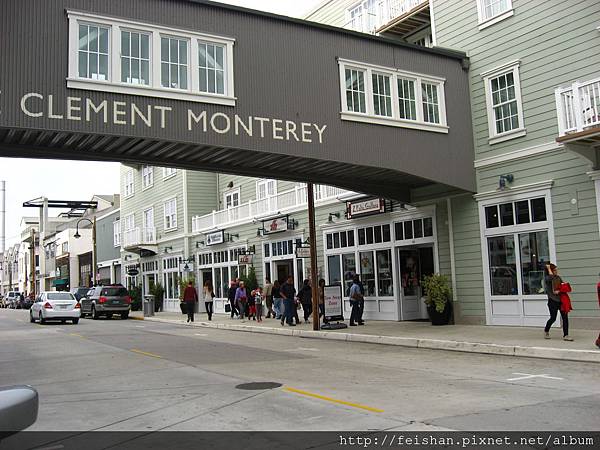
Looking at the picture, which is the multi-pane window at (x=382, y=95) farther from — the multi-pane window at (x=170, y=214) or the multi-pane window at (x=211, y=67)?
the multi-pane window at (x=170, y=214)

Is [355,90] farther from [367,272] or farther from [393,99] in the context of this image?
[367,272]

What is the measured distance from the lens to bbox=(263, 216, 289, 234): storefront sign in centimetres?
2617

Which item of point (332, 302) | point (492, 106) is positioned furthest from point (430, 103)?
point (332, 302)

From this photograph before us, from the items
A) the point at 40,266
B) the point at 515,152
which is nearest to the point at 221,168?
the point at 515,152

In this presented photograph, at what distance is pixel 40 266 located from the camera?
86.3 metres

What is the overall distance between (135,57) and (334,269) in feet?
41.5

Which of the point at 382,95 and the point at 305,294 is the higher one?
the point at 382,95

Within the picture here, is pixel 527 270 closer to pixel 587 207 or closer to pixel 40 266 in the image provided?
pixel 587 207

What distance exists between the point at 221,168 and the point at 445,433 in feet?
37.2

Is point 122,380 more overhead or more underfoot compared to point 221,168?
more underfoot

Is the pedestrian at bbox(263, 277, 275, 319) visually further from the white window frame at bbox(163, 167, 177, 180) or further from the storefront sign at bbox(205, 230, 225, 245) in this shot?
the white window frame at bbox(163, 167, 177, 180)

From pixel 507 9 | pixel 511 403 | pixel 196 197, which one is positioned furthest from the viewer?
pixel 196 197

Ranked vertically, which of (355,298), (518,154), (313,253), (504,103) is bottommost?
(355,298)

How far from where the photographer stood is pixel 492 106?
18.0 metres
